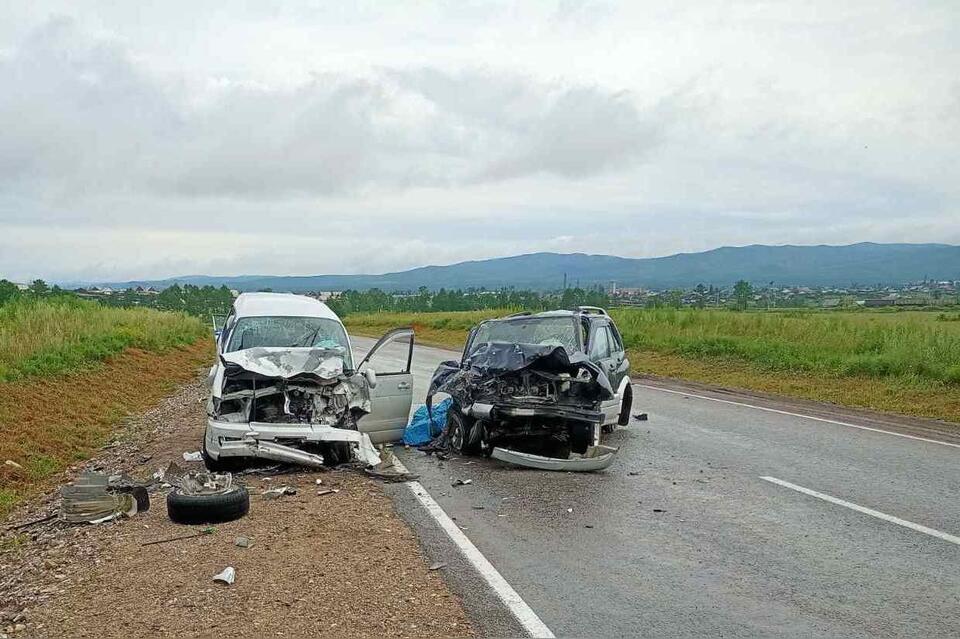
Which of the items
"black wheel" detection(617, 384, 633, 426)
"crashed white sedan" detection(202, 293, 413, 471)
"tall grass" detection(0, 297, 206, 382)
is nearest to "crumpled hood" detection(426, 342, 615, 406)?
"crashed white sedan" detection(202, 293, 413, 471)

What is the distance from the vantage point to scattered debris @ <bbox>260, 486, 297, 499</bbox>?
8.16 meters

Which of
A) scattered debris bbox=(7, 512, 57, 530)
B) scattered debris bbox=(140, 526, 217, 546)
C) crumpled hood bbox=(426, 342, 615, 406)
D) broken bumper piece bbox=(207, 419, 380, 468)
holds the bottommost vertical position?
scattered debris bbox=(7, 512, 57, 530)

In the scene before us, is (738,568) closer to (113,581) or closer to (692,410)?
(113,581)

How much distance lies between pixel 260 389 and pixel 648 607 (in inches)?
214

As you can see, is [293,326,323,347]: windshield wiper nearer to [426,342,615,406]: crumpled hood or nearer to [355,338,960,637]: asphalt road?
[426,342,615,406]: crumpled hood

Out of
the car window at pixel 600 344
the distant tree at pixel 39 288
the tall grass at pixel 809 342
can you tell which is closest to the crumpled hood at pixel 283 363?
the car window at pixel 600 344

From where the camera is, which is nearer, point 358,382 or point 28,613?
point 28,613

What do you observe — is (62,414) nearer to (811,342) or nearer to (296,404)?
(296,404)

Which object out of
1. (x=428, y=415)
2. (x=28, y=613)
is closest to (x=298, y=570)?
(x=28, y=613)

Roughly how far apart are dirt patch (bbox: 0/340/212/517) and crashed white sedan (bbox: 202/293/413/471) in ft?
9.88

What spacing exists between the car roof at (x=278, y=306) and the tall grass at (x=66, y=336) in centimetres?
623

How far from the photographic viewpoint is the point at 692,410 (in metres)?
14.5

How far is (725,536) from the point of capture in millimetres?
6723

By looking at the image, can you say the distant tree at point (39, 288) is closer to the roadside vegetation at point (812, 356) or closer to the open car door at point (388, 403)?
the roadside vegetation at point (812, 356)
